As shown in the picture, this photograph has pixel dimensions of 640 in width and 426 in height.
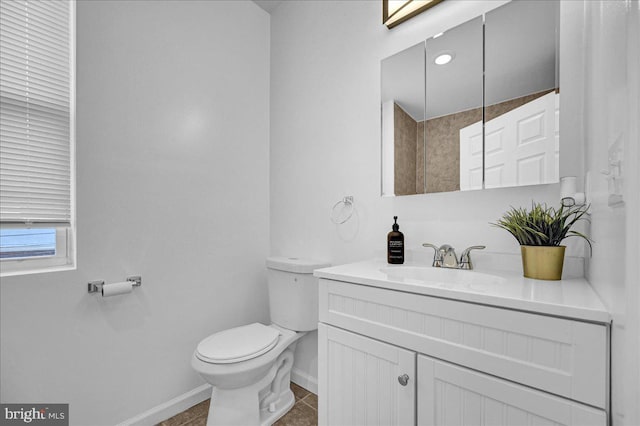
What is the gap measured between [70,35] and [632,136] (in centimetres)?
199

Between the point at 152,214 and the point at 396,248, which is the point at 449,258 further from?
the point at 152,214

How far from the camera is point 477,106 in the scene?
1.22 m

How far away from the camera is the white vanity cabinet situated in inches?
25.6

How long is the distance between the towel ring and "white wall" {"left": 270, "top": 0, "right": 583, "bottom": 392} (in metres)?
0.04

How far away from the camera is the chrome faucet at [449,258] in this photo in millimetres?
1198

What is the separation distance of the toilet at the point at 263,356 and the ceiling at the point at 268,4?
5.96 ft

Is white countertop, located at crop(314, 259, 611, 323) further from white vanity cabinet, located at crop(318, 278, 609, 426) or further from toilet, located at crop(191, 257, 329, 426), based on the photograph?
toilet, located at crop(191, 257, 329, 426)

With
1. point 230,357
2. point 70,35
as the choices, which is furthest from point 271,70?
point 230,357

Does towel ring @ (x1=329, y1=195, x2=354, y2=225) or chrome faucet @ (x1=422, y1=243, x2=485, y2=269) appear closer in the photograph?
chrome faucet @ (x1=422, y1=243, x2=485, y2=269)

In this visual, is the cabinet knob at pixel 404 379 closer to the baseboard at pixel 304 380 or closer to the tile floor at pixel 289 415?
the tile floor at pixel 289 415

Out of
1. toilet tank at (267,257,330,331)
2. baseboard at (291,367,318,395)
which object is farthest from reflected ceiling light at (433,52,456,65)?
baseboard at (291,367,318,395)

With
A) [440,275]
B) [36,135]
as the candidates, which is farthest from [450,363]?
[36,135]

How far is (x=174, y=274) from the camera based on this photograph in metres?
1.66

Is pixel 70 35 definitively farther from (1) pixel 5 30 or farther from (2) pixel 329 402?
(2) pixel 329 402
